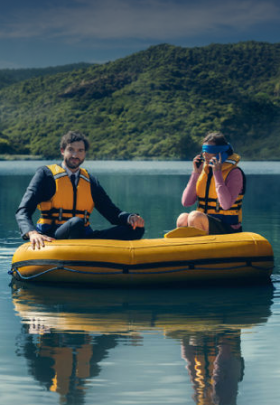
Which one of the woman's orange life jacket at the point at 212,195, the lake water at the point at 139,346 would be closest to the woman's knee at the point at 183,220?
the woman's orange life jacket at the point at 212,195

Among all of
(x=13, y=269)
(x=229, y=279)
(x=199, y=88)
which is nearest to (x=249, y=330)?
(x=229, y=279)

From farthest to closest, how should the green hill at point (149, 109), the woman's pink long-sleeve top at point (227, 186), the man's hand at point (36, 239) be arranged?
the green hill at point (149, 109), the woman's pink long-sleeve top at point (227, 186), the man's hand at point (36, 239)

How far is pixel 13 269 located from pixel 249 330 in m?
2.85

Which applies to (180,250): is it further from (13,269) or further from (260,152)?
(260,152)

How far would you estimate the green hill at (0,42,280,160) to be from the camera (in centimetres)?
13288

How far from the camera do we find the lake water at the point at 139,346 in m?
3.60

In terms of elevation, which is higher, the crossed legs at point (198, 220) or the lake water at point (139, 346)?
the crossed legs at point (198, 220)

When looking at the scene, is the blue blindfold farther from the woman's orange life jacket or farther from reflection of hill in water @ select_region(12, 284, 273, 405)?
reflection of hill in water @ select_region(12, 284, 273, 405)

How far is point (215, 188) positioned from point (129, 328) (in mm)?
2215

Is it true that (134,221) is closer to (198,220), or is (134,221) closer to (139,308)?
(198,220)

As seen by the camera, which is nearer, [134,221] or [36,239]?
[36,239]

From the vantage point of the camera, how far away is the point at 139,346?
455 cm

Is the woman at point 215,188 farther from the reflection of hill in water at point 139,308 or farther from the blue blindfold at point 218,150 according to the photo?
the reflection of hill in water at point 139,308

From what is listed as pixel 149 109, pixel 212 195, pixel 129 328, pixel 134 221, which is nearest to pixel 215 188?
pixel 212 195
